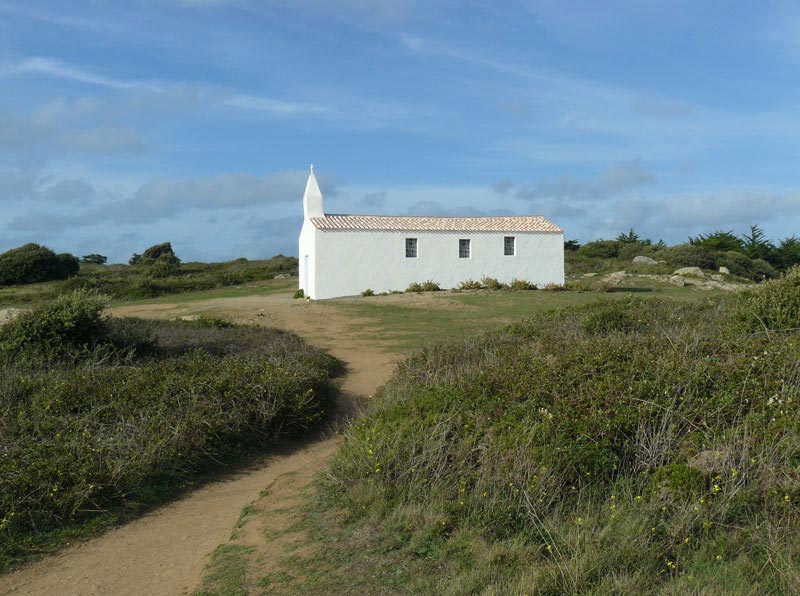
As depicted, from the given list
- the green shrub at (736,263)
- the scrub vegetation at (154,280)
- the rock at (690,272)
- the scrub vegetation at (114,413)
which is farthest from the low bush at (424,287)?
the green shrub at (736,263)

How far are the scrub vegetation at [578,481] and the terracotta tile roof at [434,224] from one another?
21001 mm

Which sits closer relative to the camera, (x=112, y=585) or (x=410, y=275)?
(x=112, y=585)

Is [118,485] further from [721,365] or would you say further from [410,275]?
[410,275]

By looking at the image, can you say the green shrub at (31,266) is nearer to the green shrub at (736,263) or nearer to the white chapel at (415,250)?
the white chapel at (415,250)

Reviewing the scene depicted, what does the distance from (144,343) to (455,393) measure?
6.50 metres

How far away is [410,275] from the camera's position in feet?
94.9

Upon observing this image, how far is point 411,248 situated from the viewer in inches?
1147

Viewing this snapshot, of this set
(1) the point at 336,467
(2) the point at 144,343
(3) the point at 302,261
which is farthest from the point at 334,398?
(3) the point at 302,261

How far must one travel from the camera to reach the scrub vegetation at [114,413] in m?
5.57

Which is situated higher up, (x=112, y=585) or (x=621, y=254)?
(x=621, y=254)

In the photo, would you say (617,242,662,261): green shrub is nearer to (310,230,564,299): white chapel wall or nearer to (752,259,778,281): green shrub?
(752,259,778,281): green shrub

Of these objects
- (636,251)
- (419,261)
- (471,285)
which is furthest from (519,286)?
(636,251)

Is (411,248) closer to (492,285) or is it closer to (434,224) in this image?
(434,224)

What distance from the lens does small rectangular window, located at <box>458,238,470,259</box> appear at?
2958 cm
